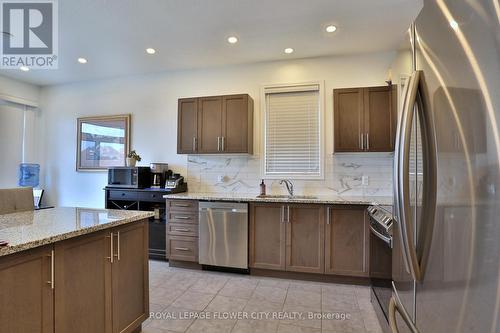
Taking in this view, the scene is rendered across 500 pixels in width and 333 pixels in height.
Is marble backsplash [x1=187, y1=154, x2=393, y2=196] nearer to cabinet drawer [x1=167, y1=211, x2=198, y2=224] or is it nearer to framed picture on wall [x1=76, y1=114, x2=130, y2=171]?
cabinet drawer [x1=167, y1=211, x2=198, y2=224]

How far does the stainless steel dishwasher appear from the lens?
3.19 metres

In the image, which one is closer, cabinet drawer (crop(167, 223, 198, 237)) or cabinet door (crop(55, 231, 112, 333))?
cabinet door (crop(55, 231, 112, 333))

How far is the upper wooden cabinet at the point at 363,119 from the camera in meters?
3.21

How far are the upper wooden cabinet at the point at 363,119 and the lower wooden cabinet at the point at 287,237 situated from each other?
0.97 meters

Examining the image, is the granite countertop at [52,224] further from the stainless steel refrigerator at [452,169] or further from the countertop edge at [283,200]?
the stainless steel refrigerator at [452,169]

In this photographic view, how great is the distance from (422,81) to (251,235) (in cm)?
260

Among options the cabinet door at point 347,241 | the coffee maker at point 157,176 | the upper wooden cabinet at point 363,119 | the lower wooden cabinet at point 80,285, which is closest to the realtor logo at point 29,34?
the coffee maker at point 157,176

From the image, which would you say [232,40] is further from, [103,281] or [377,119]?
[103,281]

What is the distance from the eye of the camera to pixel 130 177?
3920 mm

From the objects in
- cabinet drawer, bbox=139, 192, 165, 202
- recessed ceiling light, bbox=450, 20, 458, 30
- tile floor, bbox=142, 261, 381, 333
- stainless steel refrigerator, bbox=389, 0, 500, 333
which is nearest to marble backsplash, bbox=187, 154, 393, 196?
cabinet drawer, bbox=139, 192, 165, 202

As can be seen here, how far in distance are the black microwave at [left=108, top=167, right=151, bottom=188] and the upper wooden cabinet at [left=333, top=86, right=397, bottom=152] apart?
2.75m

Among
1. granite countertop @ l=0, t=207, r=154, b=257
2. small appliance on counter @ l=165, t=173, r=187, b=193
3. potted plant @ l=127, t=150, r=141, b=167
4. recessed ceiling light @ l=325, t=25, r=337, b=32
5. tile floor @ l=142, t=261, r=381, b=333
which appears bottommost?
tile floor @ l=142, t=261, r=381, b=333

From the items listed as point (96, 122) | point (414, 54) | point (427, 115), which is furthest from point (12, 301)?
point (96, 122)

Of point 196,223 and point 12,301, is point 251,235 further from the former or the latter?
point 12,301
